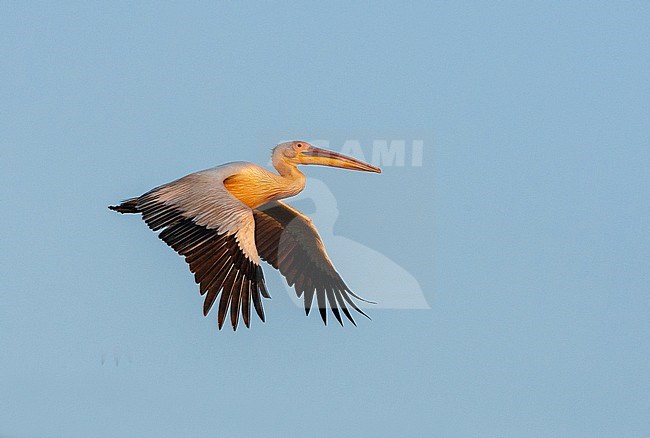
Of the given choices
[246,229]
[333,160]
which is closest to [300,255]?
[333,160]

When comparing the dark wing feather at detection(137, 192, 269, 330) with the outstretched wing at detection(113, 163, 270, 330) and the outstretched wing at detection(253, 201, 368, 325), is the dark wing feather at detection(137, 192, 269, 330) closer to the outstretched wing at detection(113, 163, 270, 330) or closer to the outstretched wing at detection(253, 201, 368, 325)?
the outstretched wing at detection(113, 163, 270, 330)

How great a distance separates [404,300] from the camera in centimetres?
2816

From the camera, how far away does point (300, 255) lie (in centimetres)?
2614

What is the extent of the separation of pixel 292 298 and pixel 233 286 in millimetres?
4852

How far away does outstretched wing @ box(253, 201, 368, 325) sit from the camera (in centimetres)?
2586

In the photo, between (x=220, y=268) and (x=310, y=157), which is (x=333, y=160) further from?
(x=220, y=268)

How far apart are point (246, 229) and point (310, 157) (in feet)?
12.7

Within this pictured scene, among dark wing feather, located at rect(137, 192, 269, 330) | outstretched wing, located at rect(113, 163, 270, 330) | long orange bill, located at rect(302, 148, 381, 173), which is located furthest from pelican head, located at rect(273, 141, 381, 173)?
dark wing feather, located at rect(137, 192, 269, 330)

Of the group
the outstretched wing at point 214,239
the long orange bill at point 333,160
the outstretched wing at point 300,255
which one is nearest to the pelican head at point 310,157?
the long orange bill at point 333,160

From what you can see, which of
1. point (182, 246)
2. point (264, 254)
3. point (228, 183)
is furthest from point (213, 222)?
point (264, 254)

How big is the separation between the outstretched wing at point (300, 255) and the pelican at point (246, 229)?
2cm

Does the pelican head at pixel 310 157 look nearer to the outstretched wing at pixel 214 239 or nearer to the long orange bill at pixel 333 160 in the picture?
the long orange bill at pixel 333 160

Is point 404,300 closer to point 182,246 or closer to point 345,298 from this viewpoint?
point 345,298

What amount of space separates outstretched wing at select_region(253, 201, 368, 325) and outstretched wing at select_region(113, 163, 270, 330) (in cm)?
241
